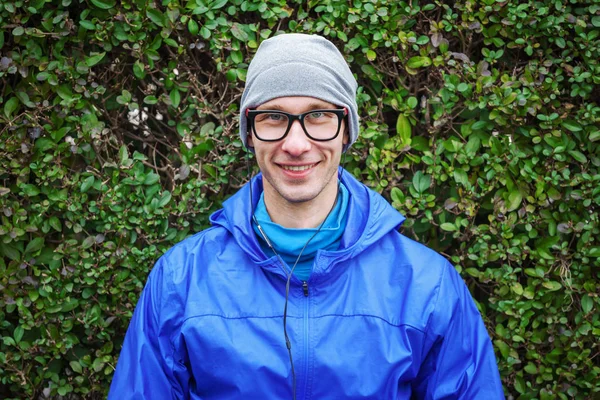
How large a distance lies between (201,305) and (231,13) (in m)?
1.36

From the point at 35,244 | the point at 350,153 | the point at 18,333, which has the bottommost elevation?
the point at 18,333

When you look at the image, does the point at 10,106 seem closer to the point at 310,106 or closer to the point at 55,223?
the point at 55,223

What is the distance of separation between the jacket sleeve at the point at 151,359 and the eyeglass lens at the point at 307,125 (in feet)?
2.28

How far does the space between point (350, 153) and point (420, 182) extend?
36 centimetres

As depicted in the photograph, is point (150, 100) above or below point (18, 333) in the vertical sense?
above

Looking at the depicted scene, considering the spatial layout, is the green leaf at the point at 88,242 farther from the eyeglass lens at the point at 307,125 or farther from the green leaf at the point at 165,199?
the eyeglass lens at the point at 307,125

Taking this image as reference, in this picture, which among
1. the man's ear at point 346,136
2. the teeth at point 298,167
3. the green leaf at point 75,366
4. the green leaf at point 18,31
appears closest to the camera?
the teeth at point 298,167

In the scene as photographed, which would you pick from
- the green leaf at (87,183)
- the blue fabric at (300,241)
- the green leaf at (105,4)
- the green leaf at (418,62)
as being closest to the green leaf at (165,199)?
the green leaf at (87,183)

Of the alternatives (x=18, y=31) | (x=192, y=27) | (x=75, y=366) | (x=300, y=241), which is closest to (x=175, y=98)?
(x=192, y=27)

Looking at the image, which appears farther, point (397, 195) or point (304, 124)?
point (397, 195)

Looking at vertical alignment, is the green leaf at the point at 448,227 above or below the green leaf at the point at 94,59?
below

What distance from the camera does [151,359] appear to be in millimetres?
2471

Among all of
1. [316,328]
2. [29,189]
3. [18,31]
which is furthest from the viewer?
[29,189]

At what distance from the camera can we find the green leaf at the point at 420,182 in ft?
10.2
